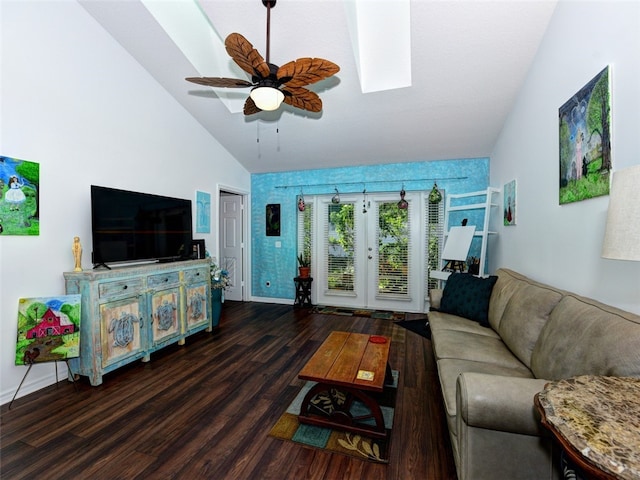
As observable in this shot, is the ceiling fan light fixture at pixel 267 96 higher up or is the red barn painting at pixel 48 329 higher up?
the ceiling fan light fixture at pixel 267 96

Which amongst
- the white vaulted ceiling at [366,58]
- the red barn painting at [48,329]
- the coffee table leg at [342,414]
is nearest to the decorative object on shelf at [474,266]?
the white vaulted ceiling at [366,58]

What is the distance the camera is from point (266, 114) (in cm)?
394

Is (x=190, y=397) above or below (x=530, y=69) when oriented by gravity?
below

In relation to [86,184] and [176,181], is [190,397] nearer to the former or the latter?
[86,184]

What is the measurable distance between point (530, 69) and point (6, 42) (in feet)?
14.6

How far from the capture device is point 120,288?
2.68 metres

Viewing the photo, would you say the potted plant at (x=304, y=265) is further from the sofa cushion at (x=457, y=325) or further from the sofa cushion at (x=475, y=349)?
the sofa cushion at (x=475, y=349)

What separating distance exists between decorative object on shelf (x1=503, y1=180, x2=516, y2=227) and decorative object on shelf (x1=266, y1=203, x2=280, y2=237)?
3.56m

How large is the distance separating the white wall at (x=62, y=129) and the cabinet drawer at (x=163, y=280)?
59 cm

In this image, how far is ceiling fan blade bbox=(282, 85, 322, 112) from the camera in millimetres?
2351

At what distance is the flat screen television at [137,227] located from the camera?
276 cm

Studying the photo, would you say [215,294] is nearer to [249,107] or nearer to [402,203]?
[249,107]

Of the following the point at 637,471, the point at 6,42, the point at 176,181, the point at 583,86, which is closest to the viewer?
the point at 637,471

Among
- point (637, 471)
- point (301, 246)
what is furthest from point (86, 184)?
point (637, 471)
